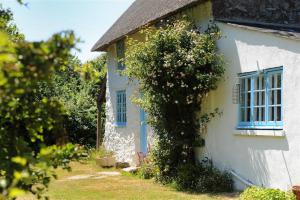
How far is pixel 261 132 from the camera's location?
29.8ft

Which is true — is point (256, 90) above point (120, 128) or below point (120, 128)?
above

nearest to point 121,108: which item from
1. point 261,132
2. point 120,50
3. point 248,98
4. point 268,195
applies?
point 120,50

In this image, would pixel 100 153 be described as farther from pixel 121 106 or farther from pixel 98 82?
pixel 98 82

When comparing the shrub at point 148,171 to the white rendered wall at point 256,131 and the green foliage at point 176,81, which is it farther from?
the white rendered wall at point 256,131

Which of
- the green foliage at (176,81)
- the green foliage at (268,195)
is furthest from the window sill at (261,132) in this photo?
the green foliage at (268,195)

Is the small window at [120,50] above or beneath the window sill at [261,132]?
above

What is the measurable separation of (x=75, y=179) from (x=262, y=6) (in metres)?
6.80

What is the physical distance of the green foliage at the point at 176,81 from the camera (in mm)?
10430

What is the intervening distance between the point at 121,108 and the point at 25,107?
13881 millimetres

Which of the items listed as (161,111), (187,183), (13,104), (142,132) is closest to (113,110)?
(142,132)

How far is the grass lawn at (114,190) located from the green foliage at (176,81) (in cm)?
79

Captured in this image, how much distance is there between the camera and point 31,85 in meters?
2.71

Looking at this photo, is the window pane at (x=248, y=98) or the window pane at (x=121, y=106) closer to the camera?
the window pane at (x=248, y=98)

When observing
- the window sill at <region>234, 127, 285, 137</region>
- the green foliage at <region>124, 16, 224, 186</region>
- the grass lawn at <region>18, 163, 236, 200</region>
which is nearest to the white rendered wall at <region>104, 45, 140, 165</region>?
the grass lawn at <region>18, 163, 236, 200</region>
